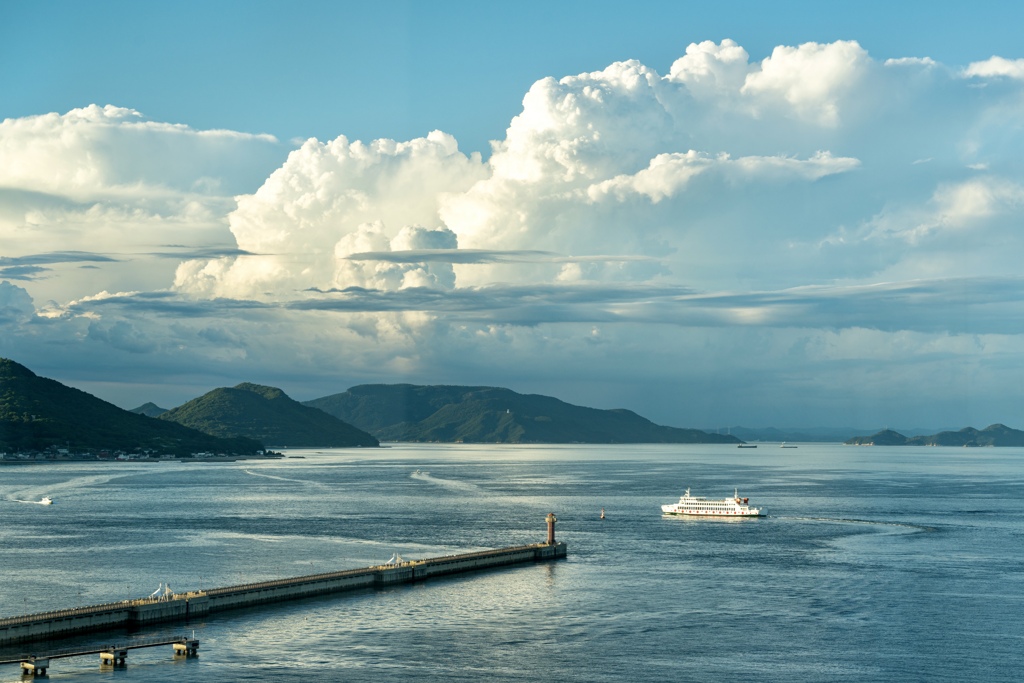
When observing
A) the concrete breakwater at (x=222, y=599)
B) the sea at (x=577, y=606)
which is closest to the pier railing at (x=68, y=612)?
the concrete breakwater at (x=222, y=599)

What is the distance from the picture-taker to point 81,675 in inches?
3216

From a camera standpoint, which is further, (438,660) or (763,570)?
(763,570)

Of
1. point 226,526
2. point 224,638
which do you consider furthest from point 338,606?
point 226,526

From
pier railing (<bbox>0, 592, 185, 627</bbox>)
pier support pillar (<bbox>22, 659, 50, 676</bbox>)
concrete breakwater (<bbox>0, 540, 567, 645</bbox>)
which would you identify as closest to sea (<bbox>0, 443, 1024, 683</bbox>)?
pier support pillar (<bbox>22, 659, 50, 676</bbox>)

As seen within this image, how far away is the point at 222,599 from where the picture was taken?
355ft

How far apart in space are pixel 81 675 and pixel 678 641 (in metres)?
49.3

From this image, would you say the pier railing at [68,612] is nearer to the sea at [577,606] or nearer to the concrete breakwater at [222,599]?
the concrete breakwater at [222,599]

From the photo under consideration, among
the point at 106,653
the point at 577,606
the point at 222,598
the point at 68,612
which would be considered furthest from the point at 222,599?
the point at 577,606

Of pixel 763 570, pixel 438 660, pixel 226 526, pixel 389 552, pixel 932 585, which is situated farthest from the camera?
pixel 226 526

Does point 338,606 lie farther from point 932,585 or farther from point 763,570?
point 932,585

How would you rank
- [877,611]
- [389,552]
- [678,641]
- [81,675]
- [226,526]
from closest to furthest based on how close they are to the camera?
[81,675] → [678,641] → [877,611] → [389,552] → [226,526]

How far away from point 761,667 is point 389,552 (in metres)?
79.9

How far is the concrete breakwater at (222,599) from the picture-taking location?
92562 millimetres

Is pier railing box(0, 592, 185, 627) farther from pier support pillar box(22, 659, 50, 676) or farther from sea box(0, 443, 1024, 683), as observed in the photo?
pier support pillar box(22, 659, 50, 676)
